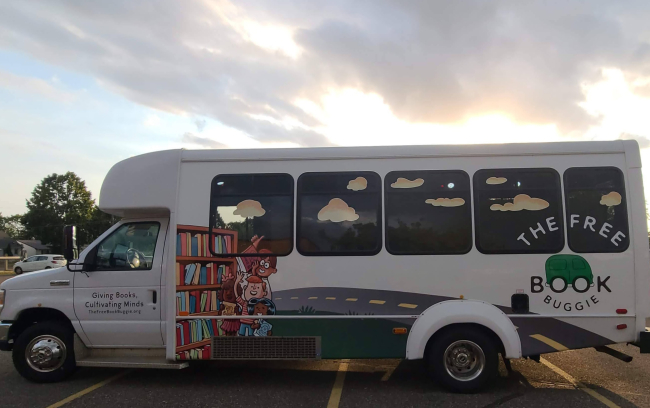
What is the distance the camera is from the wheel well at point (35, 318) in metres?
5.91

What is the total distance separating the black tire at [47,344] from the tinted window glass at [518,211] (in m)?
5.31

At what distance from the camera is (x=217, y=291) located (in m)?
5.53

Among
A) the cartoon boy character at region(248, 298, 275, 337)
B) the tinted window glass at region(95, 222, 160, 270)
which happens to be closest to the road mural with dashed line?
the cartoon boy character at region(248, 298, 275, 337)

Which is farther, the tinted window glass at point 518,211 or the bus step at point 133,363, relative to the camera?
the bus step at point 133,363

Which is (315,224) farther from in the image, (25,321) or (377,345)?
(25,321)

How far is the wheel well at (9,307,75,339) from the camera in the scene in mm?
5914

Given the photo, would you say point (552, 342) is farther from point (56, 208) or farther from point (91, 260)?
point (56, 208)

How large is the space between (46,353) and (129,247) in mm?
1681

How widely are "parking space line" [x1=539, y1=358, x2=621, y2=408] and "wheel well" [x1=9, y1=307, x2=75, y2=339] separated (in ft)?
21.1

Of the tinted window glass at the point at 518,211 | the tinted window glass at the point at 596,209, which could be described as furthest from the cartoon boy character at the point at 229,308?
the tinted window glass at the point at 596,209

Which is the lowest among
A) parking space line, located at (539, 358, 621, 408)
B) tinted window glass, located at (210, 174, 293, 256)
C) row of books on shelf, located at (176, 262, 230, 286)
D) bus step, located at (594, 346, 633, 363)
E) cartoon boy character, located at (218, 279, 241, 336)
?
parking space line, located at (539, 358, 621, 408)

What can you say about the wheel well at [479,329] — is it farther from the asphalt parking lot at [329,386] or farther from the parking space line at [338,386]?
the parking space line at [338,386]

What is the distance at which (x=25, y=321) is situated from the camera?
19.8 feet

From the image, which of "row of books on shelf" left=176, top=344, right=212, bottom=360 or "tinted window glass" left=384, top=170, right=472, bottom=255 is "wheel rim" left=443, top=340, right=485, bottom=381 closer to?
"tinted window glass" left=384, top=170, right=472, bottom=255
